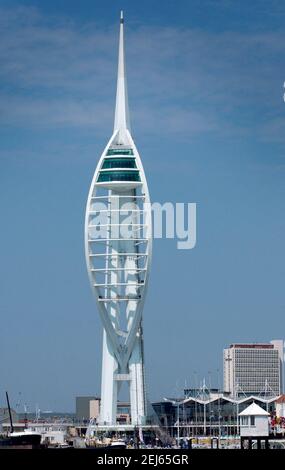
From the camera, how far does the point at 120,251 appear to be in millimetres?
139375

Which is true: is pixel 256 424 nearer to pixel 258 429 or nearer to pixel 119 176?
pixel 258 429

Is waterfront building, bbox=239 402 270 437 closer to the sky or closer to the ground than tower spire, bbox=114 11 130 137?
closer to the ground

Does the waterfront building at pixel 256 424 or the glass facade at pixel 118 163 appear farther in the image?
the glass facade at pixel 118 163

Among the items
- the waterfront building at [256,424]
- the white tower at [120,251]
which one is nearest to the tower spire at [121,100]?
the white tower at [120,251]

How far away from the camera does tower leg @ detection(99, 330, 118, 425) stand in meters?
138

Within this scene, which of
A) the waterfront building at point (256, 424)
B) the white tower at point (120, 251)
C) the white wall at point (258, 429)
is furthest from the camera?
the white tower at point (120, 251)

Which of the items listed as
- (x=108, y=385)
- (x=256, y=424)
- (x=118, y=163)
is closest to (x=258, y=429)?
(x=256, y=424)

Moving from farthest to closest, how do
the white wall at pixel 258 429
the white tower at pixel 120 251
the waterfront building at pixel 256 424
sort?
1. the white tower at pixel 120 251
2. the waterfront building at pixel 256 424
3. the white wall at pixel 258 429

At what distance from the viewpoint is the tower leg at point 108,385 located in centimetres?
13825

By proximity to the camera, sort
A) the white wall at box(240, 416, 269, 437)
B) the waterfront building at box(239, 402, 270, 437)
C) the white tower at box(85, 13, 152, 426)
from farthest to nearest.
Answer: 1. the white tower at box(85, 13, 152, 426)
2. the waterfront building at box(239, 402, 270, 437)
3. the white wall at box(240, 416, 269, 437)

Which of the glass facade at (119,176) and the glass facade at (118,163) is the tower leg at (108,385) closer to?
the glass facade at (119,176)

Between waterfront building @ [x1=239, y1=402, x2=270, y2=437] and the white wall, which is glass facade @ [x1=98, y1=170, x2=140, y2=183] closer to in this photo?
waterfront building @ [x1=239, y1=402, x2=270, y2=437]

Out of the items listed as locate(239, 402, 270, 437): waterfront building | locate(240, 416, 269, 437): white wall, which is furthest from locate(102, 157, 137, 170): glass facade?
locate(240, 416, 269, 437): white wall

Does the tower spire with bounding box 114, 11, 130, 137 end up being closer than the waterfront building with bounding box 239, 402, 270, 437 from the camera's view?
No
